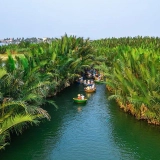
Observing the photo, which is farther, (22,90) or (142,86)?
(142,86)

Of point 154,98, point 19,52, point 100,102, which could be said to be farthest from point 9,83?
point 19,52

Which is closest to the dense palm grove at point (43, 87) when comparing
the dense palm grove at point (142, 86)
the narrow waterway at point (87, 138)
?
the dense palm grove at point (142, 86)

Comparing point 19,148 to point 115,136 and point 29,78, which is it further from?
point 115,136

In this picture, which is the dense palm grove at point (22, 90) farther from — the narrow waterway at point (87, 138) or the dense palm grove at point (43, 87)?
the narrow waterway at point (87, 138)

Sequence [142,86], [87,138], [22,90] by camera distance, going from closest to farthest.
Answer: [22,90]
[87,138]
[142,86]

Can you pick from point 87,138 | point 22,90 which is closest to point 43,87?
point 22,90

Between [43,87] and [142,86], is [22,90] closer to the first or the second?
[43,87]

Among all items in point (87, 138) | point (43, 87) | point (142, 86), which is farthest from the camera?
point (43, 87)

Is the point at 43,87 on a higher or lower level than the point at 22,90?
lower

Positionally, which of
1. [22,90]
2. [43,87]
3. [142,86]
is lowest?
[43,87]

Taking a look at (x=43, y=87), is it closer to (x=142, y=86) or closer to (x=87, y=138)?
(x=87, y=138)
